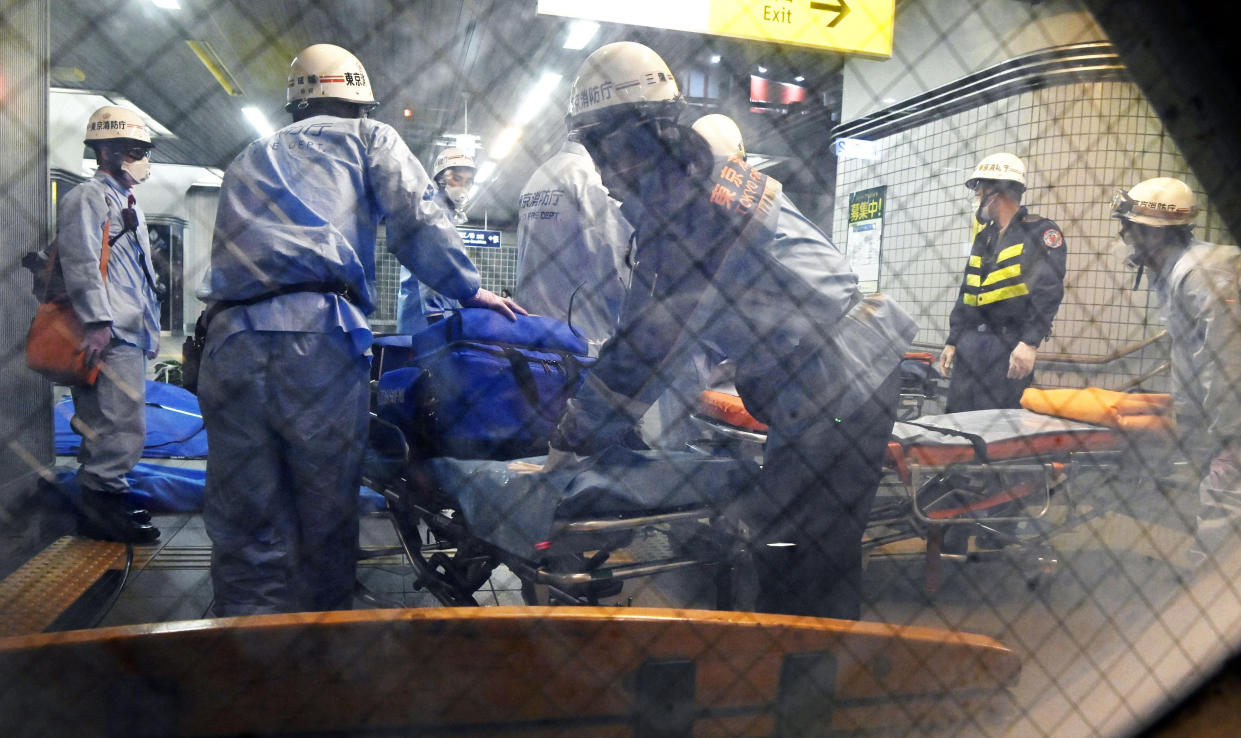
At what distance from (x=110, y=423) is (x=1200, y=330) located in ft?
11.6

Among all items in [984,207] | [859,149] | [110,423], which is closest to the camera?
[110,423]

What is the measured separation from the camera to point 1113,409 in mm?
2127

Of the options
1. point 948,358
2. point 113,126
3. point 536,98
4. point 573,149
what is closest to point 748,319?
point 573,149

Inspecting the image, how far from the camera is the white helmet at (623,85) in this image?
4.25ft

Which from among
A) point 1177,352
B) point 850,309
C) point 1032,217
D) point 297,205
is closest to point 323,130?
point 297,205

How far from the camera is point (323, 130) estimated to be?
159 cm

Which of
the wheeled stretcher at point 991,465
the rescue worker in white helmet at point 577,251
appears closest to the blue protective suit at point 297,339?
the rescue worker in white helmet at point 577,251

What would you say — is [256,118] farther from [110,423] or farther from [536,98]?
[110,423]

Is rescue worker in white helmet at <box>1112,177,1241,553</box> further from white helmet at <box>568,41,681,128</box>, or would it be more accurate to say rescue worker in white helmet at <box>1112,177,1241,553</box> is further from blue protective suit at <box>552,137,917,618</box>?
white helmet at <box>568,41,681,128</box>

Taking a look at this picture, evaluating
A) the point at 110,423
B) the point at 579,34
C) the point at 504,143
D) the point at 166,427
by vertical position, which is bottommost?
the point at 166,427

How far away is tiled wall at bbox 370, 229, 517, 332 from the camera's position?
29.7 ft

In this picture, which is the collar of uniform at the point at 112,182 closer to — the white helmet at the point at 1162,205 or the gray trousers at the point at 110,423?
the gray trousers at the point at 110,423

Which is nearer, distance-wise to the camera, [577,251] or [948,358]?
[577,251]

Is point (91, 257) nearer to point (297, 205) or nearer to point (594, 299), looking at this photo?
point (297, 205)
